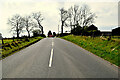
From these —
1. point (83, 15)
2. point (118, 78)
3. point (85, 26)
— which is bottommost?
point (118, 78)

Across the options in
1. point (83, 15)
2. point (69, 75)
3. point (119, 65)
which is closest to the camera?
point (69, 75)

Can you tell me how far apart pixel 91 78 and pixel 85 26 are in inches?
2186

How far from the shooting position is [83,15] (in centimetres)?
5875

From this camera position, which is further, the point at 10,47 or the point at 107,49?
the point at 10,47

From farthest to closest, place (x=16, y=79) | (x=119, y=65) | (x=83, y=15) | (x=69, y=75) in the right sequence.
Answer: (x=83, y=15) → (x=119, y=65) → (x=69, y=75) → (x=16, y=79)

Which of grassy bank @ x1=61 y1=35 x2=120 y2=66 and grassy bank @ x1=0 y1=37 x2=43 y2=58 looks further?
grassy bank @ x1=0 y1=37 x2=43 y2=58

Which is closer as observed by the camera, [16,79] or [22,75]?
[16,79]

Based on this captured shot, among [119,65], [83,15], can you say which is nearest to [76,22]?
[83,15]

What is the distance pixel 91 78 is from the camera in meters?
6.49

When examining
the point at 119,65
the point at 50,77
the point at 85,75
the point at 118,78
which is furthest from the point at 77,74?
the point at 119,65

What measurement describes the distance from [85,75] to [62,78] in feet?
4.23

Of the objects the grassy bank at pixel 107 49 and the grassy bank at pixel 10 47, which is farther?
the grassy bank at pixel 10 47

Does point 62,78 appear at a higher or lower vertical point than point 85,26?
lower

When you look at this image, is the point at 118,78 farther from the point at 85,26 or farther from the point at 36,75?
the point at 85,26
